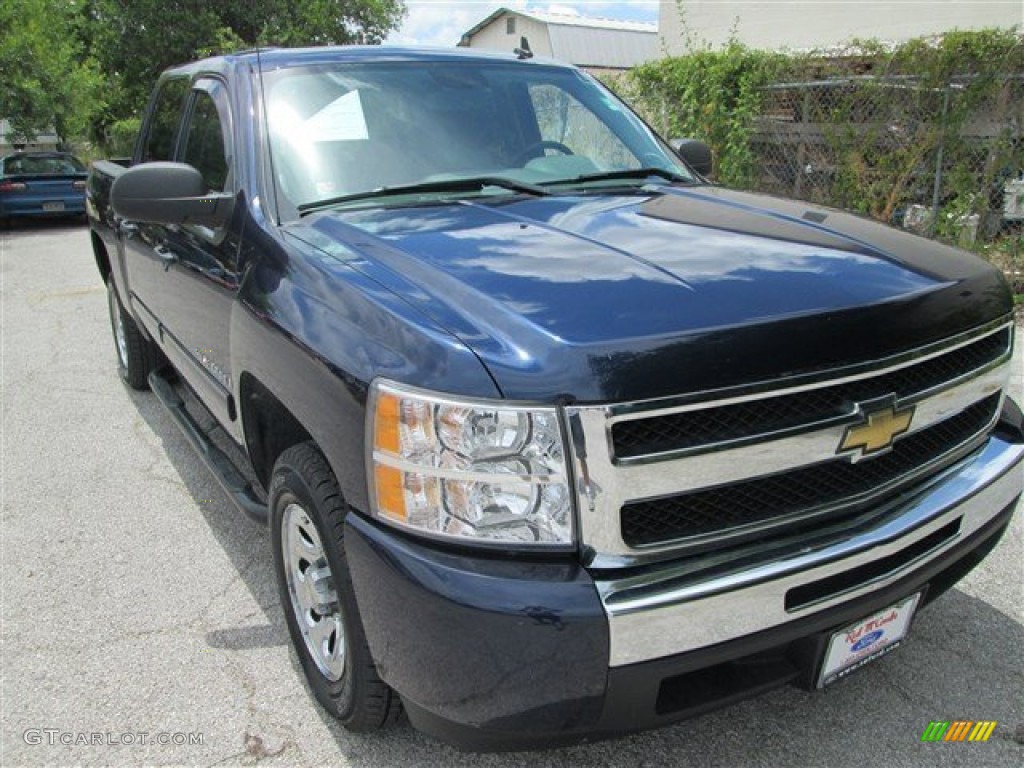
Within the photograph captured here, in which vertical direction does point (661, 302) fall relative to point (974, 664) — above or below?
above

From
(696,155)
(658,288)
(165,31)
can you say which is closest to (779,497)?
(658,288)

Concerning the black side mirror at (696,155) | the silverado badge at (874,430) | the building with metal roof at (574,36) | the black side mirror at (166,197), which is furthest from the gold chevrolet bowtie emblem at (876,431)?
the building with metal roof at (574,36)

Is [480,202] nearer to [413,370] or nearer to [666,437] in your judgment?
[413,370]

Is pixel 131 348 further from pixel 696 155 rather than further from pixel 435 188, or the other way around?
pixel 696 155

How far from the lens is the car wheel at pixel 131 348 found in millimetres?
5410

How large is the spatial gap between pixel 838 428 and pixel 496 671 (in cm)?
92

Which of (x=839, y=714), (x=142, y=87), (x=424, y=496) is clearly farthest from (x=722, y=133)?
(x=142, y=87)

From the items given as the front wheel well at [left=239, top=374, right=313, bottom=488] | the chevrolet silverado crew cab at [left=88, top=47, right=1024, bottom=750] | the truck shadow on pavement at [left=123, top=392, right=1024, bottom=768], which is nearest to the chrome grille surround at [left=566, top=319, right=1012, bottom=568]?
the chevrolet silverado crew cab at [left=88, top=47, right=1024, bottom=750]

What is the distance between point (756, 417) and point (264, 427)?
5.75 ft

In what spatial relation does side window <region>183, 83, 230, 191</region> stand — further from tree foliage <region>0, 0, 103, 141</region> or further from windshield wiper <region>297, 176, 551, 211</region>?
tree foliage <region>0, 0, 103, 141</region>

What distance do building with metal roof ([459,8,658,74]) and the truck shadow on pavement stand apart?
3609 centimetres

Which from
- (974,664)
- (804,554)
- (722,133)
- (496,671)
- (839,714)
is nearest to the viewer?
(496,671)

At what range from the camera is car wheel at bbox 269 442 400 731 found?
212cm

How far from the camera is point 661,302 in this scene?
6.19ft
